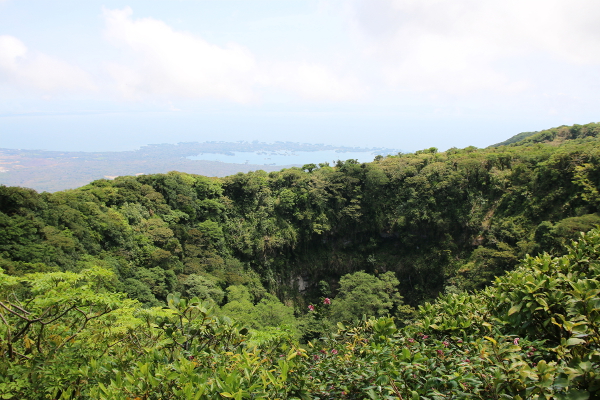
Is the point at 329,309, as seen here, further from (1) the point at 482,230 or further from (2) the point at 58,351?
(2) the point at 58,351

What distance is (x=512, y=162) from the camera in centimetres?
1938

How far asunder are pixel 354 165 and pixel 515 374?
20.7m

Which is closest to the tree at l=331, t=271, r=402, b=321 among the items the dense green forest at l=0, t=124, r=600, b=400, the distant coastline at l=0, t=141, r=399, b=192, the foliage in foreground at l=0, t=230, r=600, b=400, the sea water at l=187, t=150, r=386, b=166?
the dense green forest at l=0, t=124, r=600, b=400

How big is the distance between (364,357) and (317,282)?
19423mm

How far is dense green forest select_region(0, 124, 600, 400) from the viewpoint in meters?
2.32

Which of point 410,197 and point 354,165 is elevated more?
point 354,165

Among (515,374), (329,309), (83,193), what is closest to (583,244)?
(515,374)

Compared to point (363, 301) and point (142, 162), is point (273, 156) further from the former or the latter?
point (363, 301)

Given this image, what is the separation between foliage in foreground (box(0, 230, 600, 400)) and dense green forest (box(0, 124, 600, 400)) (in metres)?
0.02

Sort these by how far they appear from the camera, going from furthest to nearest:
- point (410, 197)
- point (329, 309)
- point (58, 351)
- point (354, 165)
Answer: point (354, 165), point (410, 197), point (329, 309), point (58, 351)

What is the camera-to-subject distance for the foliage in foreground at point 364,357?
2.02 meters

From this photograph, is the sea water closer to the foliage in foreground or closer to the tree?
the tree

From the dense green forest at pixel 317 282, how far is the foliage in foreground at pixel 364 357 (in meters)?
0.02

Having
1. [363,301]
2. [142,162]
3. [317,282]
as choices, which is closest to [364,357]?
[363,301]
